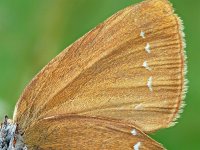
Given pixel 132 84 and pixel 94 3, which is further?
pixel 94 3

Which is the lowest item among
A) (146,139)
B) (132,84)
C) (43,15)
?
(146,139)

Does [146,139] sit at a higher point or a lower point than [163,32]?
lower

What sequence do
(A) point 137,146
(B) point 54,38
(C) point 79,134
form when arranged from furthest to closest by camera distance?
(B) point 54,38, (C) point 79,134, (A) point 137,146

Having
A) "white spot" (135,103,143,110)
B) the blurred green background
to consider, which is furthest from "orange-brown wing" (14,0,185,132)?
the blurred green background

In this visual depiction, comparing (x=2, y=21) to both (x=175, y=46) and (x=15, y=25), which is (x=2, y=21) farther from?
(x=175, y=46)

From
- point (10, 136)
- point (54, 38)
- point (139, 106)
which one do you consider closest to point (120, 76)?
point (139, 106)

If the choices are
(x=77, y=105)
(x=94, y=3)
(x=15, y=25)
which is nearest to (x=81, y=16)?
(x=94, y=3)

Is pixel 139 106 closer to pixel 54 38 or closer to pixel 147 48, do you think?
pixel 147 48
